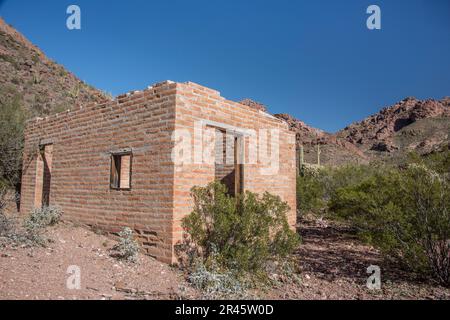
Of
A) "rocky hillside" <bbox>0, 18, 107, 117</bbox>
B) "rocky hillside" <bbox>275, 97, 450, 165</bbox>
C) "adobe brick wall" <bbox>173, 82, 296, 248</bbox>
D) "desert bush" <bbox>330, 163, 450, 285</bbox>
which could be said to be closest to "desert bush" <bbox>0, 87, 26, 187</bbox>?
"rocky hillside" <bbox>0, 18, 107, 117</bbox>

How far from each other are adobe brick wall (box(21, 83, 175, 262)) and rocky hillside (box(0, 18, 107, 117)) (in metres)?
12.2

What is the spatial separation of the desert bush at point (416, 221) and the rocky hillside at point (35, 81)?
18.2m

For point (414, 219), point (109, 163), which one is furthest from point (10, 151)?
point (414, 219)

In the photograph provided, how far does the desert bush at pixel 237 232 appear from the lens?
528 cm

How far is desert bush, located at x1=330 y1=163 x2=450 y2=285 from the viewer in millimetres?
5301

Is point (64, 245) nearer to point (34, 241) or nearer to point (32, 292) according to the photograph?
point (34, 241)

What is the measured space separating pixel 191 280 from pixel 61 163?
5244 mm

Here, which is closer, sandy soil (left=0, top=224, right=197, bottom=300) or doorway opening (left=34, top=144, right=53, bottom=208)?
sandy soil (left=0, top=224, right=197, bottom=300)

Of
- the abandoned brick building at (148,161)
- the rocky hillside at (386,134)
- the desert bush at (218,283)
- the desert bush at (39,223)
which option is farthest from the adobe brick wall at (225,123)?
the rocky hillside at (386,134)

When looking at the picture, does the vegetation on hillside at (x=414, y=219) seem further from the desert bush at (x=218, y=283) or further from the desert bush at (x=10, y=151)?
the desert bush at (x=10, y=151)

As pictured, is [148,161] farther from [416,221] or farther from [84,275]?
[416,221]

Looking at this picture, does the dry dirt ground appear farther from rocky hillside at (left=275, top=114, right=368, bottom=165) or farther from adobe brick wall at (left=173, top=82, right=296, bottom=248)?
rocky hillside at (left=275, top=114, right=368, bottom=165)

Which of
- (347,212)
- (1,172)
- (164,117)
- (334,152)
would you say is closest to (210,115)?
(164,117)

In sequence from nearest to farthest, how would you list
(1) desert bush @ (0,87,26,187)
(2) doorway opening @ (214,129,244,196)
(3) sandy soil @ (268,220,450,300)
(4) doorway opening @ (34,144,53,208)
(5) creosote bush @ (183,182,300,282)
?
(3) sandy soil @ (268,220,450,300) → (5) creosote bush @ (183,182,300,282) → (2) doorway opening @ (214,129,244,196) → (4) doorway opening @ (34,144,53,208) → (1) desert bush @ (0,87,26,187)
